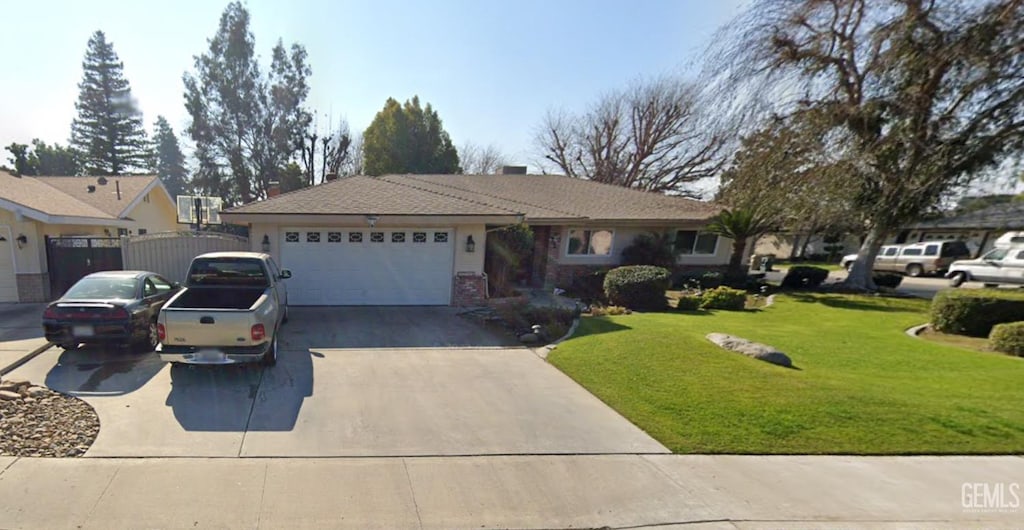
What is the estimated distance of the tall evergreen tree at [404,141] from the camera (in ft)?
82.5

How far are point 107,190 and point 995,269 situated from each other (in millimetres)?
37823

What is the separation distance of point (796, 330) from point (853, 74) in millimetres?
10888

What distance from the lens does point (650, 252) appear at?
46.8ft

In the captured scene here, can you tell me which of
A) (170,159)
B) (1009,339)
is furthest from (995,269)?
(170,159)

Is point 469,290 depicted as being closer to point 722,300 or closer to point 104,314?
point 104,314

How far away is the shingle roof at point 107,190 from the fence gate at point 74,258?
3973mm

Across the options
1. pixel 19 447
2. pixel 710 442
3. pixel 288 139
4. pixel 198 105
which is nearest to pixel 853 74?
pixel 710 442

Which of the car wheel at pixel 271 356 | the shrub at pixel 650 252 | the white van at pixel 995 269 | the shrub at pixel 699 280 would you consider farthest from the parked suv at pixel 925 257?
the car wheel at pixel 271 356

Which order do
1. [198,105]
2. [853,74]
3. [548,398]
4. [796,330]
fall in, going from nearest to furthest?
[548,398] < [796,330] < [853,74] < [198,105]

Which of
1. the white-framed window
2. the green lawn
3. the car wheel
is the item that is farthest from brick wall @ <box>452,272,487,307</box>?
the car wheel

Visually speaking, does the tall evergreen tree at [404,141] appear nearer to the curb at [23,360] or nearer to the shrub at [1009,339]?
the curb at [23,360]

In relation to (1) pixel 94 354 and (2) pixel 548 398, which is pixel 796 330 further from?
(1) pixel 94 354

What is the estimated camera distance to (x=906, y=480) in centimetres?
355

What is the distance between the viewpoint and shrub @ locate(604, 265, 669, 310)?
434 inches
